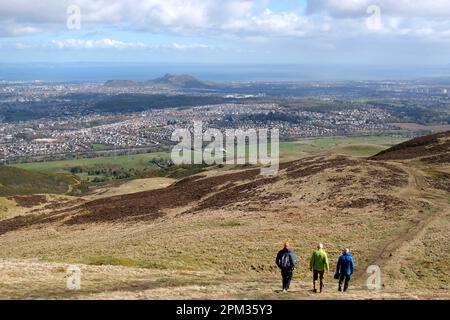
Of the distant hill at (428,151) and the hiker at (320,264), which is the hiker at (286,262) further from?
the distant hill at (428,151)

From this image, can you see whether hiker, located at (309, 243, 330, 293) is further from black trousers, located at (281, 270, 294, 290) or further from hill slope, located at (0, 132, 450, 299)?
black trousers, located at (281, 270, 294, 290)

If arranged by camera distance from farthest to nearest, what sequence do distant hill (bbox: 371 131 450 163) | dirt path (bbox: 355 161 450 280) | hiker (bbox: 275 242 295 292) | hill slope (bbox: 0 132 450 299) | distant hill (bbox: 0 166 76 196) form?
distant hill (bbox: 0 166 76 196), distant hill (bbox: 371 131 450 163), dirt path (bbox: 355 161 450 280), hill slope (bbox: 0 132 450 299), hiker (bbox: 275 242 295 292)

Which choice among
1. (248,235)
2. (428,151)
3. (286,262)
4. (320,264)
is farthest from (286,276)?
(428,151)

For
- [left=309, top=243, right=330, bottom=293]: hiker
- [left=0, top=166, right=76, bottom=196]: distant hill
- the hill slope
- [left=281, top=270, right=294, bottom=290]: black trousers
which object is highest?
[left=309, top=243, right=330, bottom=293]: hiker

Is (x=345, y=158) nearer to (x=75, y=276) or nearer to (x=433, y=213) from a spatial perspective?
(x=433, y=213)

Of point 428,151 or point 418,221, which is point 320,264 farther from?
point 428,151

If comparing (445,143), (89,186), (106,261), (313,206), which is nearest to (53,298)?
(106,261)

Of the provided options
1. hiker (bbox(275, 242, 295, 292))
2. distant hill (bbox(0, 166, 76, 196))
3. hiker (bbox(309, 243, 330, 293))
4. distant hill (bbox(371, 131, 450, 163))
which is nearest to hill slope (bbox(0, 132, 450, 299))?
hiker (bbox(309, 243, 330, 293))

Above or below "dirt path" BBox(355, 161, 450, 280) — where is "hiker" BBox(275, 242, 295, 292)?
above
